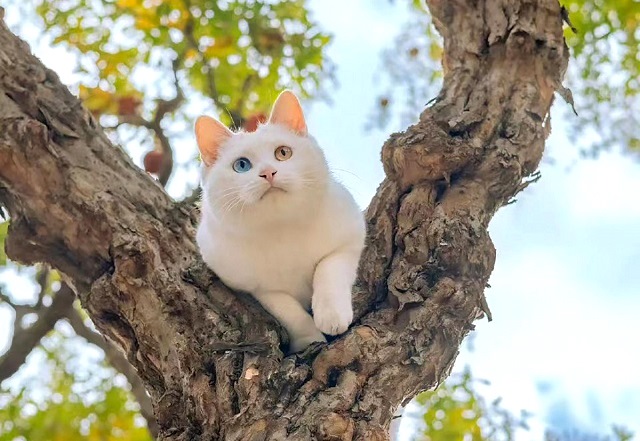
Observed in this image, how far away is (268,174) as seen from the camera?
2.47 metres

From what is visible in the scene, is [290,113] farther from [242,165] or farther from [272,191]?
[272,191]

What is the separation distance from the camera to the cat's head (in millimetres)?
2498

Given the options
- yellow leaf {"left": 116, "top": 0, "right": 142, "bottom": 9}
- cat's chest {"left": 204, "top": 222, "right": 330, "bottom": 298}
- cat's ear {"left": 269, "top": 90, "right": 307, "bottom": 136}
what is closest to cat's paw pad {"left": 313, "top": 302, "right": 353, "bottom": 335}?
cat's chest {"left": 204, "top": 222, "right": 330, "bottom": 298}

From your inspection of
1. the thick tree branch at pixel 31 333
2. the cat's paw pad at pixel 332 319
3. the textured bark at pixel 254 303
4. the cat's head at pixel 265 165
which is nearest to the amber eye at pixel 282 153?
the cat's head at pixel 265 165

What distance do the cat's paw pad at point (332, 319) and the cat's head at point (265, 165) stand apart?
1.30 feet

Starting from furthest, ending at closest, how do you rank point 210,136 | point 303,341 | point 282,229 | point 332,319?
point 210,136, point 282,229, point 303,341, point 332,319

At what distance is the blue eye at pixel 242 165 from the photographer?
261cm

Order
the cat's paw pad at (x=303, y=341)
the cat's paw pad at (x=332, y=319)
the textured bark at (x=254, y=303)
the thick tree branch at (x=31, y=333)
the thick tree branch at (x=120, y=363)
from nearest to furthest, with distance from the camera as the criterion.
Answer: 1. the textured bark at (x=254, y=303)
2. the cat's paw pad at (x=332, y=319)
3. the cat's paw pad at (x=303, y=341)
4. the thick tree branch at (x=120, y=363)
5. the thick tree branch at (x=31, y=333)

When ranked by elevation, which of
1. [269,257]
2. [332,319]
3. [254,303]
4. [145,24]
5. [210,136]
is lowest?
[332,319]

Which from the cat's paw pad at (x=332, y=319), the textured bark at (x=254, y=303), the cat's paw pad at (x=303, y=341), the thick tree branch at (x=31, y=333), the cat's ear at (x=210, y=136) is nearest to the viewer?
the textured bark at (x=254, y=303)

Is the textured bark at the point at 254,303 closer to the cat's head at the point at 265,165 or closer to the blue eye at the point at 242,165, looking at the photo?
the cat's head at the point at 265,165

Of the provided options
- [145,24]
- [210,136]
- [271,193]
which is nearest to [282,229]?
[271,193]

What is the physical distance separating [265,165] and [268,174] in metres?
0.07

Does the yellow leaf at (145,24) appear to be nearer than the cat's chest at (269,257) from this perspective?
No
